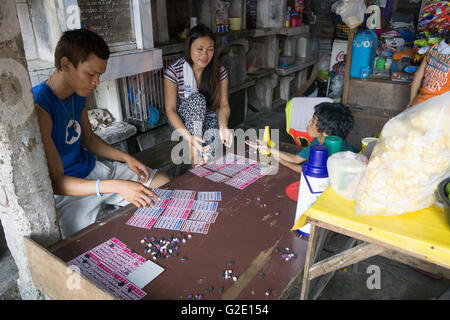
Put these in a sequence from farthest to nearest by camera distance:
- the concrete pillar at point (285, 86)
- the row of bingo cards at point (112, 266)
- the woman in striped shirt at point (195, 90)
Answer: the concrete pillar at point (285, 86)
the woman in striped shirt at point (195, 90)
the row of bingo cards at point (112, 266)

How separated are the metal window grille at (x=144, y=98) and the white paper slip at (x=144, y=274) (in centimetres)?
228

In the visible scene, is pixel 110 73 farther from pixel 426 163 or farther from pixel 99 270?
pixel 426 163

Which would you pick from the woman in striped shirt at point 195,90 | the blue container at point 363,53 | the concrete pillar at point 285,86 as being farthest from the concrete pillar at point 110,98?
the concrete pillar at point 285,86

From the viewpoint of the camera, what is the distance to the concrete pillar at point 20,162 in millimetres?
1221

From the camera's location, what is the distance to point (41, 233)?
145cm

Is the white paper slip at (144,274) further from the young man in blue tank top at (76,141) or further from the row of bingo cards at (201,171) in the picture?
the row of bingo cards at (201,171)

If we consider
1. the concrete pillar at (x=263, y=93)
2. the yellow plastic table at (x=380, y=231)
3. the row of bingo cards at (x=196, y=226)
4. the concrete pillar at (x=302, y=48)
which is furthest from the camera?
the concrete pillar at (x=302, y=48)

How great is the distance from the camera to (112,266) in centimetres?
127

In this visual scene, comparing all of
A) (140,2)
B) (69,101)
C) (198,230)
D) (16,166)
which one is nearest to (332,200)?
(198,230)

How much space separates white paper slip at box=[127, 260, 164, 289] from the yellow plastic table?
1.80 ft

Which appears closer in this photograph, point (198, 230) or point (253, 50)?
point (198, 230)

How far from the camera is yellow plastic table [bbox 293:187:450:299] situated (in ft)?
3.31

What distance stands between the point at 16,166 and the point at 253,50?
4566 millimetres

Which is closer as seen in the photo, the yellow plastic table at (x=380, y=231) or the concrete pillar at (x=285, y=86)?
the yellow plastic table at (x=380, y=231)
